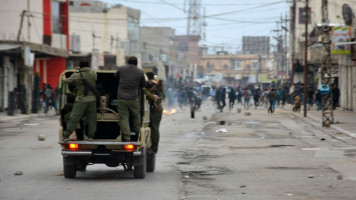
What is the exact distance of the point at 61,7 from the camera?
2347 inches

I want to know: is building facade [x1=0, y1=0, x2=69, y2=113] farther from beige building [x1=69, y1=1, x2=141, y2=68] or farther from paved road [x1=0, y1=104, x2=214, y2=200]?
beige building [x1=69, y1=1, x2=141, y2=68]

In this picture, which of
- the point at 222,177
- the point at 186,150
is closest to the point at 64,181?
the point at 222,177

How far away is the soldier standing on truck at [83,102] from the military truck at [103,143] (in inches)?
6.4

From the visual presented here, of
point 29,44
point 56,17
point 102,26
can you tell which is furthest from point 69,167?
point 102,26

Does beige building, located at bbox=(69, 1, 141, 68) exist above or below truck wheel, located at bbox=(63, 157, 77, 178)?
above

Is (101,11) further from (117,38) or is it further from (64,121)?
(64,121)

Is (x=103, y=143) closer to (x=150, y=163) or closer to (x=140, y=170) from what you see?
(x=140, y=170)

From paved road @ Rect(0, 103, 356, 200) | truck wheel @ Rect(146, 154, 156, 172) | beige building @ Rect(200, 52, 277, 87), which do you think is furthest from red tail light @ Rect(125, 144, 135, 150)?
beige building @ Rect(200, 52, 277, 87)

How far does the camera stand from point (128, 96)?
435 inches

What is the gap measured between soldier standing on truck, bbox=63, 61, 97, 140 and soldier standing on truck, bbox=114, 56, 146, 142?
421 mm

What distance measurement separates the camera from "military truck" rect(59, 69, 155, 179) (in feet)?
35.4

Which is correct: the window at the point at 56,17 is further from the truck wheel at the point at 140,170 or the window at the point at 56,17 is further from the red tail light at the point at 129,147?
the red tail light at the point at 129,147

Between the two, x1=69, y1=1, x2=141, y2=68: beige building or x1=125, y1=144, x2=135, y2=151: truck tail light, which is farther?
x1=69, y1=1, x2=141, y2=68: beige building

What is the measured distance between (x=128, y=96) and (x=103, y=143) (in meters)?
0.89
